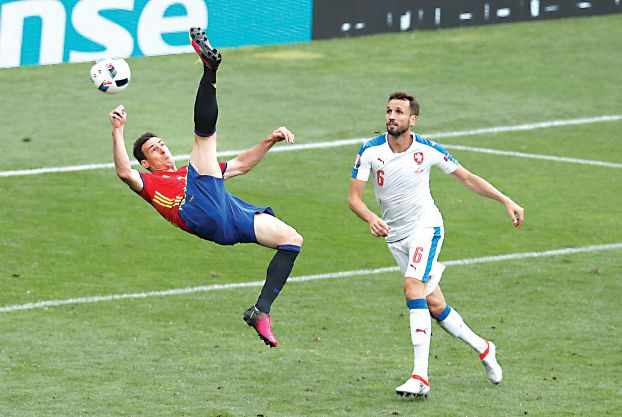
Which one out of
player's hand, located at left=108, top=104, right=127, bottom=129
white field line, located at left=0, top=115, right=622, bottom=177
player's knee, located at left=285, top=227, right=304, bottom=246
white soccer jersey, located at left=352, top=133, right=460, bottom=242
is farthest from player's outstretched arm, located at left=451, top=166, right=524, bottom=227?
white field line, located at left=0, top=115, right=622, bottom=177

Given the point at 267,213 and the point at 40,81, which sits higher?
the point at 267,213

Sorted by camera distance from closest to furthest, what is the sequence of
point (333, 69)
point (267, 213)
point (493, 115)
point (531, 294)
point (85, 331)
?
point (267, 213) < point (85, 331) < point (531, 294) < point (493, 115) < point (333, 69)

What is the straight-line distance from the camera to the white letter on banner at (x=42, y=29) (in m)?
15.8

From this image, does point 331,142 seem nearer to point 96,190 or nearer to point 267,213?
point 96,190

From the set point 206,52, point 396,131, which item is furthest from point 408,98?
point 206,52

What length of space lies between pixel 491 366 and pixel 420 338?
843 mm

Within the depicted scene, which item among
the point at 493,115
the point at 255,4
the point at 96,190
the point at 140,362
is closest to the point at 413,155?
the point at 140,362

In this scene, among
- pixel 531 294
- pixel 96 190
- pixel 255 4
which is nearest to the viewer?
pixel 531 294

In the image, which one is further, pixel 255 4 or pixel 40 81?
pixel 40 81

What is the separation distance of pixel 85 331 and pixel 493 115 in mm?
14004

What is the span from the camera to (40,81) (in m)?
30.1

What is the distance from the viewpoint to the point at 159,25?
55.7 feet

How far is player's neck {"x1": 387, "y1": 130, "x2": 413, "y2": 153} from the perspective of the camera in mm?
13875

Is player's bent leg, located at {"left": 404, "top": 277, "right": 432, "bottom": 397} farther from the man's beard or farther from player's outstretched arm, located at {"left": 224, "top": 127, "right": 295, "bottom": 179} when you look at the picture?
player's outstretched arm, located at {"left": 224, "top": 127, "right": 295, "bottom": 179}
